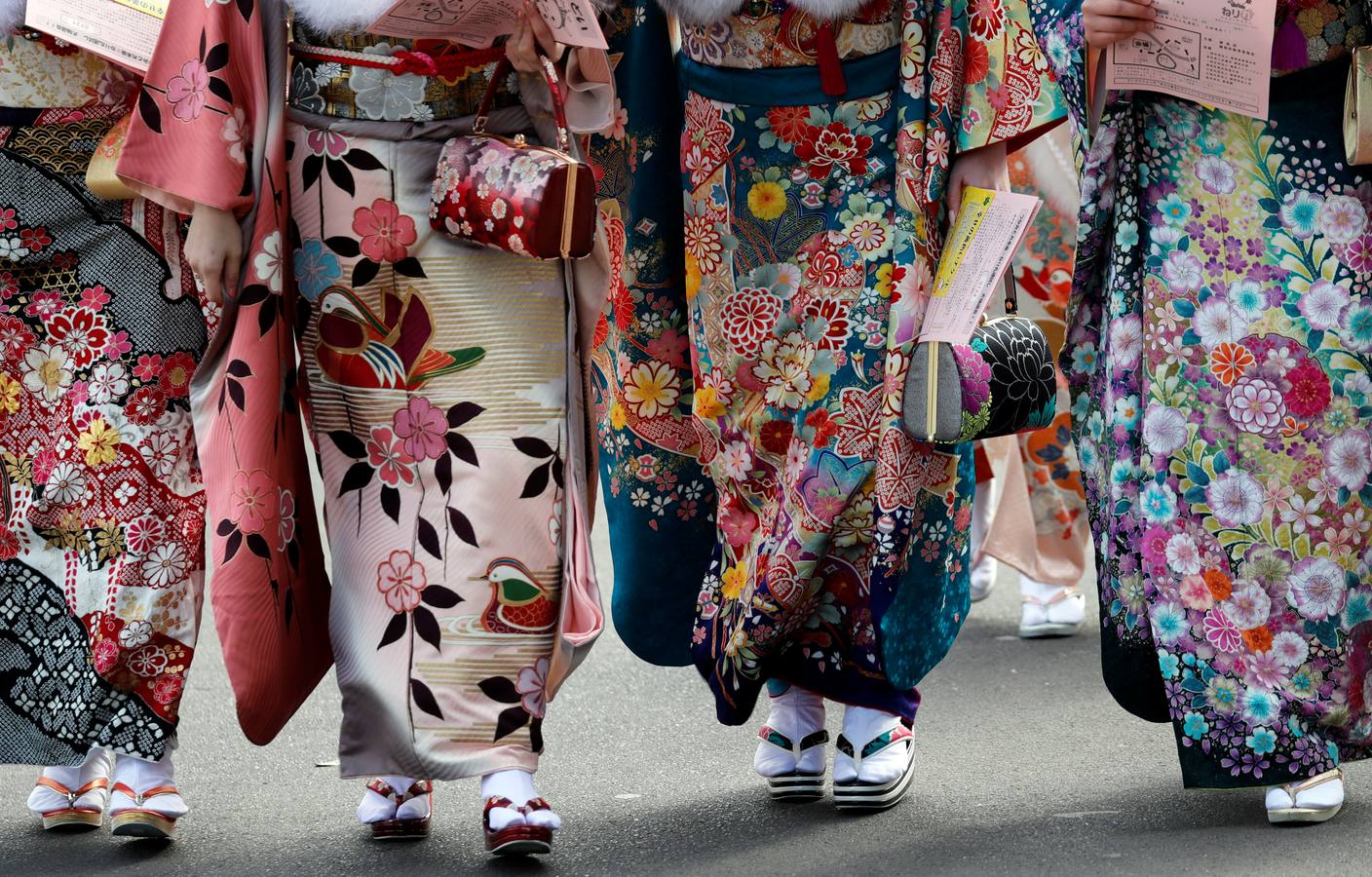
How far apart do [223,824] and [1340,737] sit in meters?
2.13

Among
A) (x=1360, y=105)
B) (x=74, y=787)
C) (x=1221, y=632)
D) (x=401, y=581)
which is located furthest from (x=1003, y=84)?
(x=74, y=787)

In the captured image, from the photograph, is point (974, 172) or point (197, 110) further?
point (974, 172)

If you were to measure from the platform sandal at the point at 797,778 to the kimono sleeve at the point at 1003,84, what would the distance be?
122cm

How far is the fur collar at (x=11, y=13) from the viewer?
343 centimetres

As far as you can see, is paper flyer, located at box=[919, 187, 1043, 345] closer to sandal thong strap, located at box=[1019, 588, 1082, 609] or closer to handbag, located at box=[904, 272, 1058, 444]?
handbag, located at box=[904, 272, 1058, 444]

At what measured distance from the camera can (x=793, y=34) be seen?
142 inches

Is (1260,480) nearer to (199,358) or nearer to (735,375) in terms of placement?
(735,375)

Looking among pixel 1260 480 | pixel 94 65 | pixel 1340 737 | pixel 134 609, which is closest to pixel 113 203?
pixel 94 65

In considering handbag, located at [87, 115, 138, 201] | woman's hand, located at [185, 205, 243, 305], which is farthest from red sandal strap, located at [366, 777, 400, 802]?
handbag, located at [87, 115, 138, 201]

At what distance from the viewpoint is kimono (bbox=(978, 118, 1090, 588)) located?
16.8 feet

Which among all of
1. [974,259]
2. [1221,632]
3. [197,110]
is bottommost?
[1221,632]

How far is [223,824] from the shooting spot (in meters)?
3.78

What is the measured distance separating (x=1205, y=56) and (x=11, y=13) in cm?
211

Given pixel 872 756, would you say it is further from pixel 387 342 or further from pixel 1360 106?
pixel 1360 106
